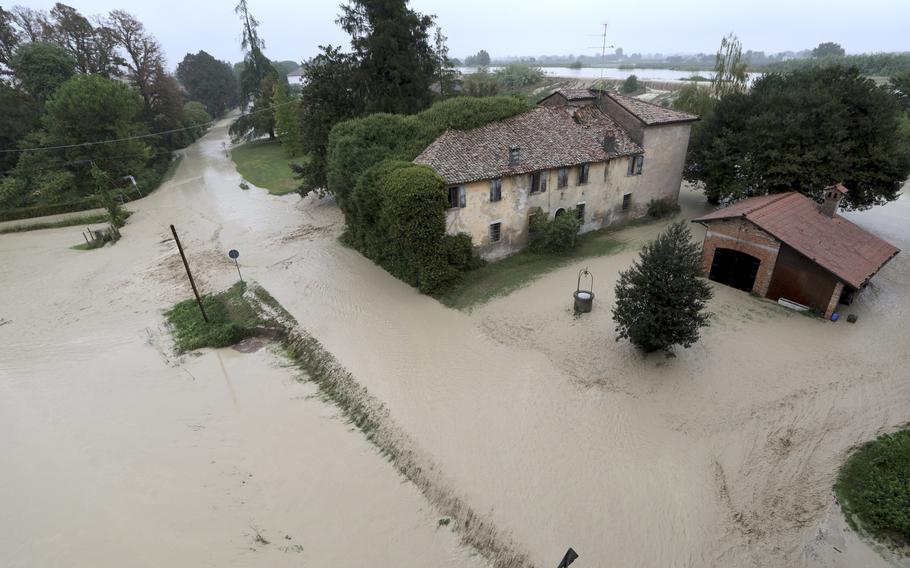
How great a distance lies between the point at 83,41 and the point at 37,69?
1032cm

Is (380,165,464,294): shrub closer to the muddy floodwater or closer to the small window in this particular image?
the muddy floodwater

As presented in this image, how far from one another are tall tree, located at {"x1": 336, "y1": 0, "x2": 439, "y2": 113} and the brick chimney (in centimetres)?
2818

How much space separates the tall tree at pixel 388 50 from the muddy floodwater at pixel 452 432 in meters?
19.0

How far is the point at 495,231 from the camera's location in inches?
973

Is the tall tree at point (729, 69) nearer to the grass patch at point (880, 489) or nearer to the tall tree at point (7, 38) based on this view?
the grass patch at point (880, 489)

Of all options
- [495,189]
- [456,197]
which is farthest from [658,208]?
[456,197]

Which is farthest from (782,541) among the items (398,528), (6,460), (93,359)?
(93,359)

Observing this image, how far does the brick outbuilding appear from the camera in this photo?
18.6m

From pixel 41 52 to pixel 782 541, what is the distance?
7060cm

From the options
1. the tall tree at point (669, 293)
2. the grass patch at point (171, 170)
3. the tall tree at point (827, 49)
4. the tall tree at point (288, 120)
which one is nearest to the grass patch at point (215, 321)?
the tall tree at point (669, 293)

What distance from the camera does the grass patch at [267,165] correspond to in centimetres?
4622

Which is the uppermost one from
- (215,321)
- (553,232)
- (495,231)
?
(495,231)

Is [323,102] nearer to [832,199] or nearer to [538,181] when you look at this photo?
[538,181]

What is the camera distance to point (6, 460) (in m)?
14.9
